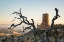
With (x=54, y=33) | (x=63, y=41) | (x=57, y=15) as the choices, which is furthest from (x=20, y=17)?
(x=54, y=33)

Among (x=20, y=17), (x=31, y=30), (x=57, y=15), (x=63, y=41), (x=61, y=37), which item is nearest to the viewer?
(x=57, y=15)

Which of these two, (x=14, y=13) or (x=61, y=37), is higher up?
(x=14, y=13)

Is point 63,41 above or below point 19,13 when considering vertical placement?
below

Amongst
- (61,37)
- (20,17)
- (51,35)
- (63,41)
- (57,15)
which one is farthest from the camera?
(51,35)

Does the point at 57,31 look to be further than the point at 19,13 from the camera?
Yes

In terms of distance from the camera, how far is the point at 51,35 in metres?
43.7

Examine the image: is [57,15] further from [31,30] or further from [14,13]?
[14,13]

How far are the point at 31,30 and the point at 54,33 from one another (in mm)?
36275

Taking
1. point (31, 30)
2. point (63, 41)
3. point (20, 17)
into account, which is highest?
point (20, 17)

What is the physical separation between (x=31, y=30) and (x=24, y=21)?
710mm

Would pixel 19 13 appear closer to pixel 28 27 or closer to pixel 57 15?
pixel 28 27

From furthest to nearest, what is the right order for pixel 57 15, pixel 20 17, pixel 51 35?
pixel 51 35 < pixel 20 17 < pixel 57 15

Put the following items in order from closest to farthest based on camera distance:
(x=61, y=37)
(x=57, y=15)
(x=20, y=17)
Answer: (x=57, y=15) → (x=20, y=17) → (x=61, y=37)

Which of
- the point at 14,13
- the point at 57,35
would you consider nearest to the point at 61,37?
the point at 57,35
